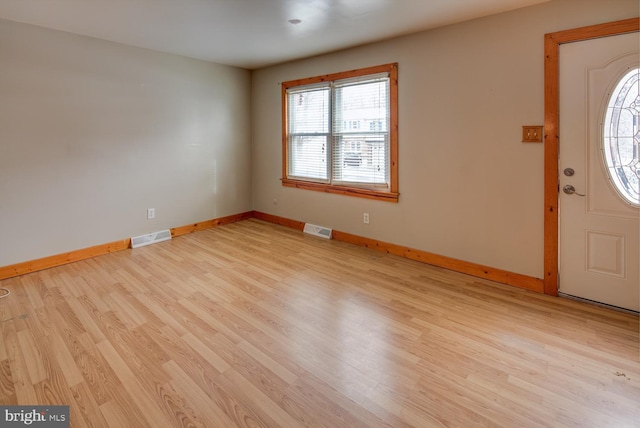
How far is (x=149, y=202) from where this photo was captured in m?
4.30

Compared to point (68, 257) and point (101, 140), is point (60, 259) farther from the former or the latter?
point (101, 140)

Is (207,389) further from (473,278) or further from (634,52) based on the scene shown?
(634,52)

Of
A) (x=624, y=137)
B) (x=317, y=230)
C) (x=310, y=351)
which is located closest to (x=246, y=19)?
(x=317, y=230)

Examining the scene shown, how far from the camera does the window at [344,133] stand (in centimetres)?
380

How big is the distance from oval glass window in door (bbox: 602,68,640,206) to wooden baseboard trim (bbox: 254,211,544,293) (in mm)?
983

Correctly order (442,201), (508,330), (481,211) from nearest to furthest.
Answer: (508,330) → (481,211) → (442,201)

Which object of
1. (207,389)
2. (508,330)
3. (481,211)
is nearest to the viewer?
(207,389)

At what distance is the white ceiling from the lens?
9.00ft

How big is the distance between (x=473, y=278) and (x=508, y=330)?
3.07 ft

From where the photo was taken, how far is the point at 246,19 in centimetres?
307

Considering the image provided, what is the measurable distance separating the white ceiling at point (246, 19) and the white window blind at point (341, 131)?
1.91 ft

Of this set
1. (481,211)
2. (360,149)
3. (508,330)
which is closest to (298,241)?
(360,149)

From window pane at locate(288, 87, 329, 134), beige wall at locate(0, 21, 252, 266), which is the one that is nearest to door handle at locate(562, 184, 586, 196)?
window pane at locate(288, 87, 329, 134)

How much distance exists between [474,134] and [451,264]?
52.3 inches
